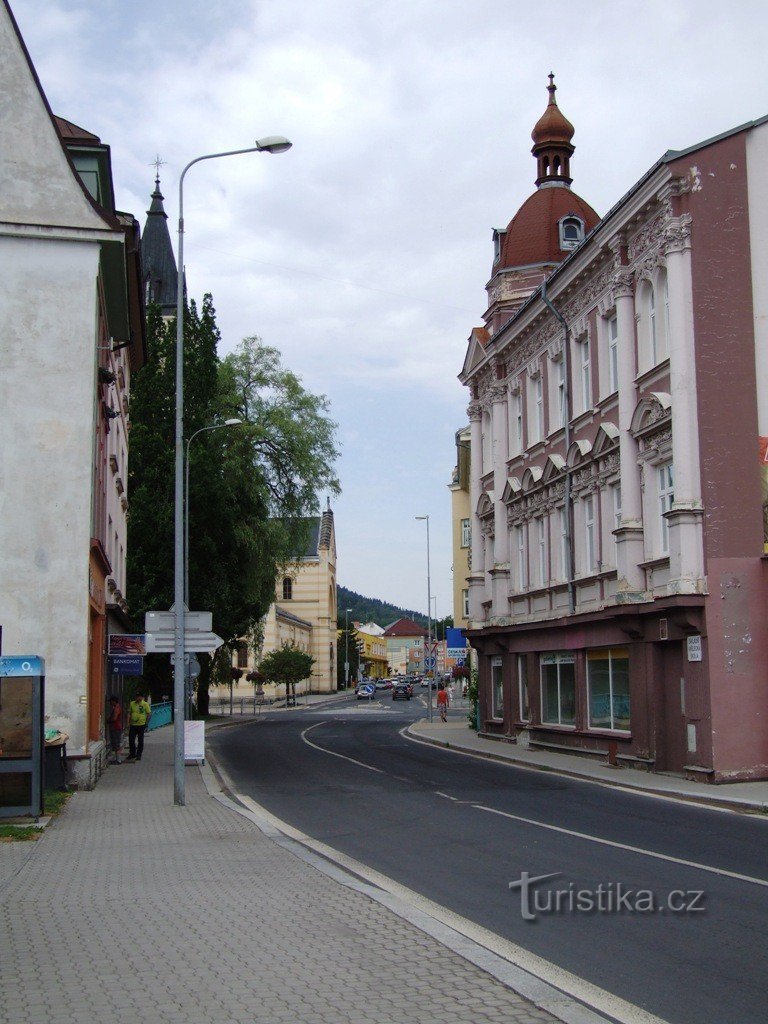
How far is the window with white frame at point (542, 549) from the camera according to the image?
31891 millimetres

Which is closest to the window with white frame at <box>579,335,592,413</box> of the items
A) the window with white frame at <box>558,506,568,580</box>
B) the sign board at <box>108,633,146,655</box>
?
the window with white frame at <box>558,506,568,580</box>

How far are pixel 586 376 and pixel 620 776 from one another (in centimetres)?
1061

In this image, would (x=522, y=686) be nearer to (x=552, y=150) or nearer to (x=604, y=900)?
(x=552, y=150)

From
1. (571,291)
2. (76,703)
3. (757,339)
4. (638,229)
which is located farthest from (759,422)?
(76,703)

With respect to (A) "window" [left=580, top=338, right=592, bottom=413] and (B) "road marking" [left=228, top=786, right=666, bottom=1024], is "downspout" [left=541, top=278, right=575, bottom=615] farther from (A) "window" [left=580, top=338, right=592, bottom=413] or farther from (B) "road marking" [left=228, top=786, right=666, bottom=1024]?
(B) "road marking" [left=228, top=786, right=666, bottom=1024]

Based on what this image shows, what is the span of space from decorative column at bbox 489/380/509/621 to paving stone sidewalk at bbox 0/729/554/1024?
22.7 meters

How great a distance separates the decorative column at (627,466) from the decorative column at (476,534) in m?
12.3

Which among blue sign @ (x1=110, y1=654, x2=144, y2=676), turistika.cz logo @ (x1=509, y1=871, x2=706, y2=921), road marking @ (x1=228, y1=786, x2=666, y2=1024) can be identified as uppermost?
blue sign @ (x1=110, y1=654, x2=144, y2=676)

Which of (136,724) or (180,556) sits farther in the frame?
(136,724)

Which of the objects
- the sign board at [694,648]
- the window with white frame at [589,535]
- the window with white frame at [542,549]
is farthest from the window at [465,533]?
the sign board at [694,648]

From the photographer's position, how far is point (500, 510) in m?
35.8

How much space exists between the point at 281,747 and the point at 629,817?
65.4ft

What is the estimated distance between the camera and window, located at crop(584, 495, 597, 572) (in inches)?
1110

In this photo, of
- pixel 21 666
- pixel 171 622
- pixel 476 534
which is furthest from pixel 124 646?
pixel 21 666
